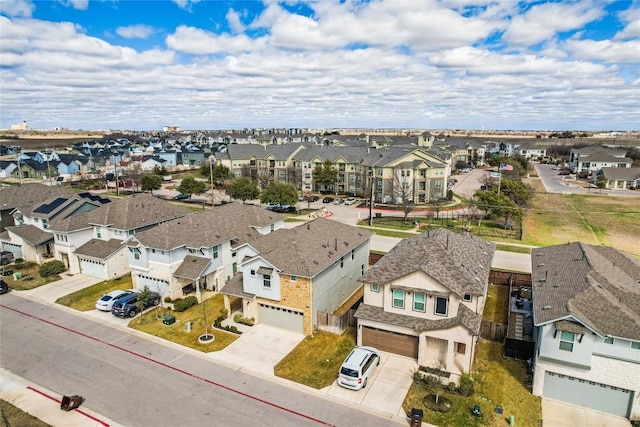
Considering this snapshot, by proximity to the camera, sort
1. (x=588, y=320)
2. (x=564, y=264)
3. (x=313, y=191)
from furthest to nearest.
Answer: (x=313, y=191) < (x=564, y=264) < (x=588, y=320)

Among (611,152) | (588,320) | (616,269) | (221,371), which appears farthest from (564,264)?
(611,152)

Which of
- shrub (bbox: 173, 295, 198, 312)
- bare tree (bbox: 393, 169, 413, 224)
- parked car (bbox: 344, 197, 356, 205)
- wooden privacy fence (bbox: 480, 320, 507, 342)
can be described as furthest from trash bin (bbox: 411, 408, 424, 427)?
parked car (bbox: 344, 197, 356, 205)

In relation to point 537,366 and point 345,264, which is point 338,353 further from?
point 537,366

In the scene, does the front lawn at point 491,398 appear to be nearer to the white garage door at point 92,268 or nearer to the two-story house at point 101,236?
the two-story house at point 101,236

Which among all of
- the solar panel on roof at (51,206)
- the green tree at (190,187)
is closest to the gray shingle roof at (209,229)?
the solar panel on roof at (51,206)


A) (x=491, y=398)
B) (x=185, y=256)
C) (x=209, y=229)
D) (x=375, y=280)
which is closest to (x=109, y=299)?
(x=185, y=256)

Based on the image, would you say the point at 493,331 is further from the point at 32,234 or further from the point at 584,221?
the point at 32,234
